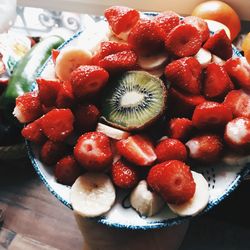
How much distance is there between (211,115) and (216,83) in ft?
0.24

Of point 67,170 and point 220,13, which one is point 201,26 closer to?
point 220,13

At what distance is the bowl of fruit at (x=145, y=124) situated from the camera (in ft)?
2.35

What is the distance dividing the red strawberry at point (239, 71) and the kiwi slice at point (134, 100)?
130 millimetres

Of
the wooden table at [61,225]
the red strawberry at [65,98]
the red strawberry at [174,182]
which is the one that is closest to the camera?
the red strawberry at [174,182]

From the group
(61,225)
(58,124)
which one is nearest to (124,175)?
(58,124)

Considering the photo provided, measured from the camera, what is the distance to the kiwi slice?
753 mm

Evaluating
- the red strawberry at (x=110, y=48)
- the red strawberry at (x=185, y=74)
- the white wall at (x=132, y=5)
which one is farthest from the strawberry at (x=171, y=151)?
the white wall at (x=132, y=5)

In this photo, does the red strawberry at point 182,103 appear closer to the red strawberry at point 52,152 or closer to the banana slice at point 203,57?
the banana slice at point 203,57

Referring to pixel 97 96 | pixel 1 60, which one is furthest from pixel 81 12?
pixel 97 96

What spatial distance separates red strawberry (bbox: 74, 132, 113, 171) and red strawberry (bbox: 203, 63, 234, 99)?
21cm

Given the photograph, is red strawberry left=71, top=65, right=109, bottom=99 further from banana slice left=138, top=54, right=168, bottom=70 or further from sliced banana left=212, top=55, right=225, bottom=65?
sliced banana left=212, top=55, right=225, bottom=65

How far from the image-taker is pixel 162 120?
781 millimetres

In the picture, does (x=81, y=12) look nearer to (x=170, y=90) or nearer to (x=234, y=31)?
(x=234, y=31)

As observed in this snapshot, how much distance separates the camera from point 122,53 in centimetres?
79
